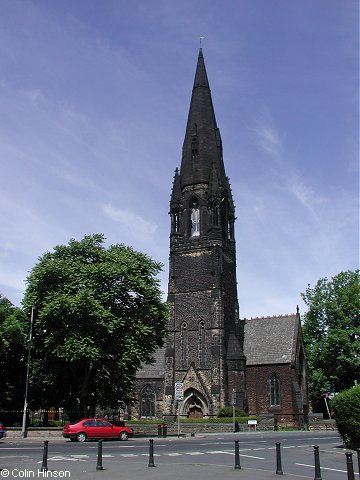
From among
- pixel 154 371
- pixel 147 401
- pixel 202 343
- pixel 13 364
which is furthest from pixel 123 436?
pixel 154 371

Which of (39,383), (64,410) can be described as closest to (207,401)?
(64,410)

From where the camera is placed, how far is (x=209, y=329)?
51.0 metres

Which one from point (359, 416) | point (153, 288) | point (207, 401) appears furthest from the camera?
point (207, 401)

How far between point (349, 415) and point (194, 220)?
3919cm

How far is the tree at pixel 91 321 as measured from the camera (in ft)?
103

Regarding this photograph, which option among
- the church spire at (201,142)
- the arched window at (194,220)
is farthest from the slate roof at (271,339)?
the church spire at (201,142)

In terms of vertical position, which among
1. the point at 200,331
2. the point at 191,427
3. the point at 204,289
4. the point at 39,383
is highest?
the point at 204,289

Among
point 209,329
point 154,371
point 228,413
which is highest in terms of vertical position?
point 209,329

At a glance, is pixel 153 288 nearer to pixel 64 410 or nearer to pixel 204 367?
pixel 64 410

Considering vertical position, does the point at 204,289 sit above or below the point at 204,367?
above

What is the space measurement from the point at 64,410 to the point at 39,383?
3.54 meters

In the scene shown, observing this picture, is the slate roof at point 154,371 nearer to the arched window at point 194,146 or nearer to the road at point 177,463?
the arched window at point 194,146

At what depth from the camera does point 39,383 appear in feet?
113

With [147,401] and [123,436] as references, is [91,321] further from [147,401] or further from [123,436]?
[147,401]
